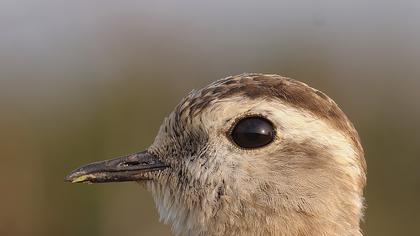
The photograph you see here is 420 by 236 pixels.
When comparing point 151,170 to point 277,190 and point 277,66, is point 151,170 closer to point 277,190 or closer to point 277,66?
point 277,190

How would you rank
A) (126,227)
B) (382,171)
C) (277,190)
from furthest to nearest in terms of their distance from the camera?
(382,171) < (126,227) < (277,190)

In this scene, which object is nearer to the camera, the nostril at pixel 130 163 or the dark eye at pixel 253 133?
the dark eye at pixel 253 133

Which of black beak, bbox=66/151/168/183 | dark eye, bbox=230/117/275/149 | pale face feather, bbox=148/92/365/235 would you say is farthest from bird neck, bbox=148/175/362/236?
black beak, bbox=66/151/168/183

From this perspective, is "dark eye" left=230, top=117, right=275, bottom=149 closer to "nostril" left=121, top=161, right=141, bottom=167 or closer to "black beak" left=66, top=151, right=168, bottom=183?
"black beak" left=66, top=151, right=168, bottom=183

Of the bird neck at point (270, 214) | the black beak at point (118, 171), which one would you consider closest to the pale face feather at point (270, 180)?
the bird neck at point (270, 214)

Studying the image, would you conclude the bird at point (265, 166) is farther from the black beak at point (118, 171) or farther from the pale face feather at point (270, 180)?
the black beak at point (118, 171)

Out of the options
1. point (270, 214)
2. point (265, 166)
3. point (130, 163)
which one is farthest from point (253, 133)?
point (130, 163)

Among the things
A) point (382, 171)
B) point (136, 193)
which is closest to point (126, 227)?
point (136, 193)
